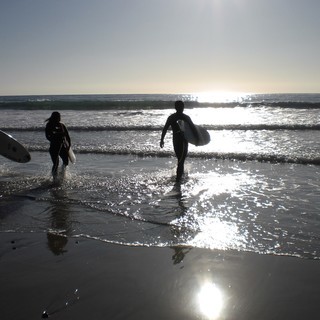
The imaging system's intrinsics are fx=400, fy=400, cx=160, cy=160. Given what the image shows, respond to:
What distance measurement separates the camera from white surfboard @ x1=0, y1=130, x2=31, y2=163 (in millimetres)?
10836

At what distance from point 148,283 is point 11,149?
814cm

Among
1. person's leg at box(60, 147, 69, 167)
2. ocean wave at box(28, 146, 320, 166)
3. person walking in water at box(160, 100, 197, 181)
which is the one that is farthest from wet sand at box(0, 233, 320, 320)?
ocean wave at box(28, 146, 320, 166)

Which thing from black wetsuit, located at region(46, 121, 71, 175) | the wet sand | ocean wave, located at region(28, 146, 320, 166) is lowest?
ocean wave, located at region(28, 146, 320, 166)

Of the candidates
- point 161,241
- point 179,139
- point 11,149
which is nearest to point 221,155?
point 179,139

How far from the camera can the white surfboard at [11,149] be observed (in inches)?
427

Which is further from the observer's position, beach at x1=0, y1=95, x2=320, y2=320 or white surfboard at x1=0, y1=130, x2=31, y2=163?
white surfboard at x1=0, y1=130, x2=31, y2=163

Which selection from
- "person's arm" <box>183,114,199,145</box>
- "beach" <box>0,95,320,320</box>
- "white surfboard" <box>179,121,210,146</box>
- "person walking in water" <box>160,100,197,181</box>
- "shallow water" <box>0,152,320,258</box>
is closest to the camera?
"beach" <box>0,95,320,320</box>

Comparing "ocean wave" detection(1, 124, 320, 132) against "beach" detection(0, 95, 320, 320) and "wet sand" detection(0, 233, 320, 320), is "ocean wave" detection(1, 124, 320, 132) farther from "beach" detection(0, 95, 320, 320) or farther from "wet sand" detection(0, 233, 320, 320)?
"wet sand" detection(0, 233, 320, 320)

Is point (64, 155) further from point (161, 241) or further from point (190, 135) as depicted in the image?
point (161, 241)

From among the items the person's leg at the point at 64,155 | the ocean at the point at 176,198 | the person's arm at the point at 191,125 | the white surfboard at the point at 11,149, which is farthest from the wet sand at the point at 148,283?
the white surfboard at the point at 11,149

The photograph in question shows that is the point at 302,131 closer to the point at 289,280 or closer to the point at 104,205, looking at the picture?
the point at 104,205

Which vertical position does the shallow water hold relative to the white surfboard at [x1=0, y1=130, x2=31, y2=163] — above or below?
below

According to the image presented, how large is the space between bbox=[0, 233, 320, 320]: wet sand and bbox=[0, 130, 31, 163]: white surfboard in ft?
21.0

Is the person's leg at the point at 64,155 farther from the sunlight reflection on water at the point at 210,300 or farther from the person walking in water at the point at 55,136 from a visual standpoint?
the sunlight reflection on water at the point at 210,300
